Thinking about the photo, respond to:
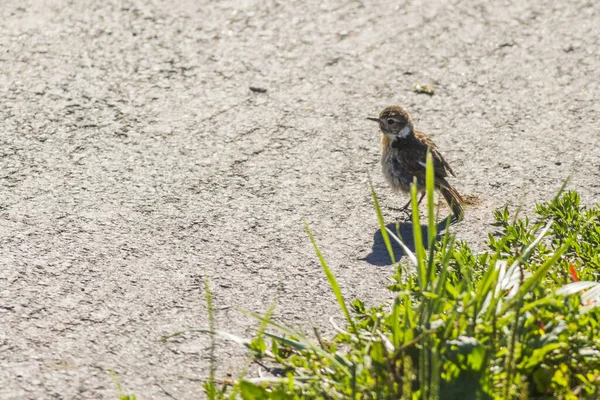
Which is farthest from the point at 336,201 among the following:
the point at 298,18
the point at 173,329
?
the point at 298,18

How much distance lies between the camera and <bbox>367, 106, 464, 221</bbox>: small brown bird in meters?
6.20

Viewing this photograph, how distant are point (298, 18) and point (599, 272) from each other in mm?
4346

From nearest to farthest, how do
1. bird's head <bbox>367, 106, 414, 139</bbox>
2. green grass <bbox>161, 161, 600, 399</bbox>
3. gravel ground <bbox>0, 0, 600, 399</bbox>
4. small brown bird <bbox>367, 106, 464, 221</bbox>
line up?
green grass <bbox>161, 161, 600, 399</bbox>
gravel ground <bbox>0, 0, 600, 399</bbox>
small brown bird <bbox>367, 106, 464, 221</bbox>
bird's head <bbox>367, 106, 414, 139</bbox>

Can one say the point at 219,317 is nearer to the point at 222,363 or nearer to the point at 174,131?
the point at 222,363

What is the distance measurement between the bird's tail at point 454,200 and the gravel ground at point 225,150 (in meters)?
0.09

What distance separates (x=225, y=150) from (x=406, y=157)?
137 centimetres

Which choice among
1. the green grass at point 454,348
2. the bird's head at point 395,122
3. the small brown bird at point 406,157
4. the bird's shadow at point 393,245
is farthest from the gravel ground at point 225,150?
the green grass at point 454,348

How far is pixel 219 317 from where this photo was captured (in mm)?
4980

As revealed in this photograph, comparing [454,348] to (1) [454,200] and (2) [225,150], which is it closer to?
(1) [454,200]

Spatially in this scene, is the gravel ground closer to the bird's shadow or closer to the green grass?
the bird's shadow

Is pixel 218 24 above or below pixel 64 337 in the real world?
above

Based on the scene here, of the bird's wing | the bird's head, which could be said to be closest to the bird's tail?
the bird's wing

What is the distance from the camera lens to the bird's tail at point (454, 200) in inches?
240

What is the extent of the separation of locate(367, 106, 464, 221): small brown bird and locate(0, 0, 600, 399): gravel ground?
191 millimetres
